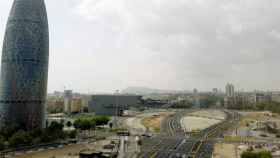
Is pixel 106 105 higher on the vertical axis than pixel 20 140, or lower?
higher

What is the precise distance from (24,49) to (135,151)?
1677 inches

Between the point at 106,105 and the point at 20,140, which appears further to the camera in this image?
the point at 106,105

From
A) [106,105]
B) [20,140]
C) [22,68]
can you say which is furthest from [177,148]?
[106,105]

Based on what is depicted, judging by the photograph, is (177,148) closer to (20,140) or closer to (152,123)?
(20,140)

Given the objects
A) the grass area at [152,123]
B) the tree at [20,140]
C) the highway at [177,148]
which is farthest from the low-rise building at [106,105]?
the tree at [20,140]

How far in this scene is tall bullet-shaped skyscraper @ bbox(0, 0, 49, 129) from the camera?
7369 centimetres

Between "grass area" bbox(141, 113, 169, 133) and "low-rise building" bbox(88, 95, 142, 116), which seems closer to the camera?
"grass area" bbox(141, 113, 169, 133)

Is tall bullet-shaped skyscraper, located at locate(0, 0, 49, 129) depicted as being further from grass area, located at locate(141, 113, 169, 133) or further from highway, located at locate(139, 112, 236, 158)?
grass area, located at locate(141, 113, 169, 133)

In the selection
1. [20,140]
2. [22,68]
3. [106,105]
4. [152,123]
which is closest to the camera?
[20,140]

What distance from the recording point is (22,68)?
73.5 metres

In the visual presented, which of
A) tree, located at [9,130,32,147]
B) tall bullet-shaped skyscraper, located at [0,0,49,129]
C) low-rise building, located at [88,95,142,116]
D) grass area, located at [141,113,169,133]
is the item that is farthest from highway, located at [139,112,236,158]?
low-rise building, located at [88,95,142,116]

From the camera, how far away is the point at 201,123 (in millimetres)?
107438

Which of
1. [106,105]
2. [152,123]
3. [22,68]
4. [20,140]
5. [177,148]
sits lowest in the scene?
[177,148]

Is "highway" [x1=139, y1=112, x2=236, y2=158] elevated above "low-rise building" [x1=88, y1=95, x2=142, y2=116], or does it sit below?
below
